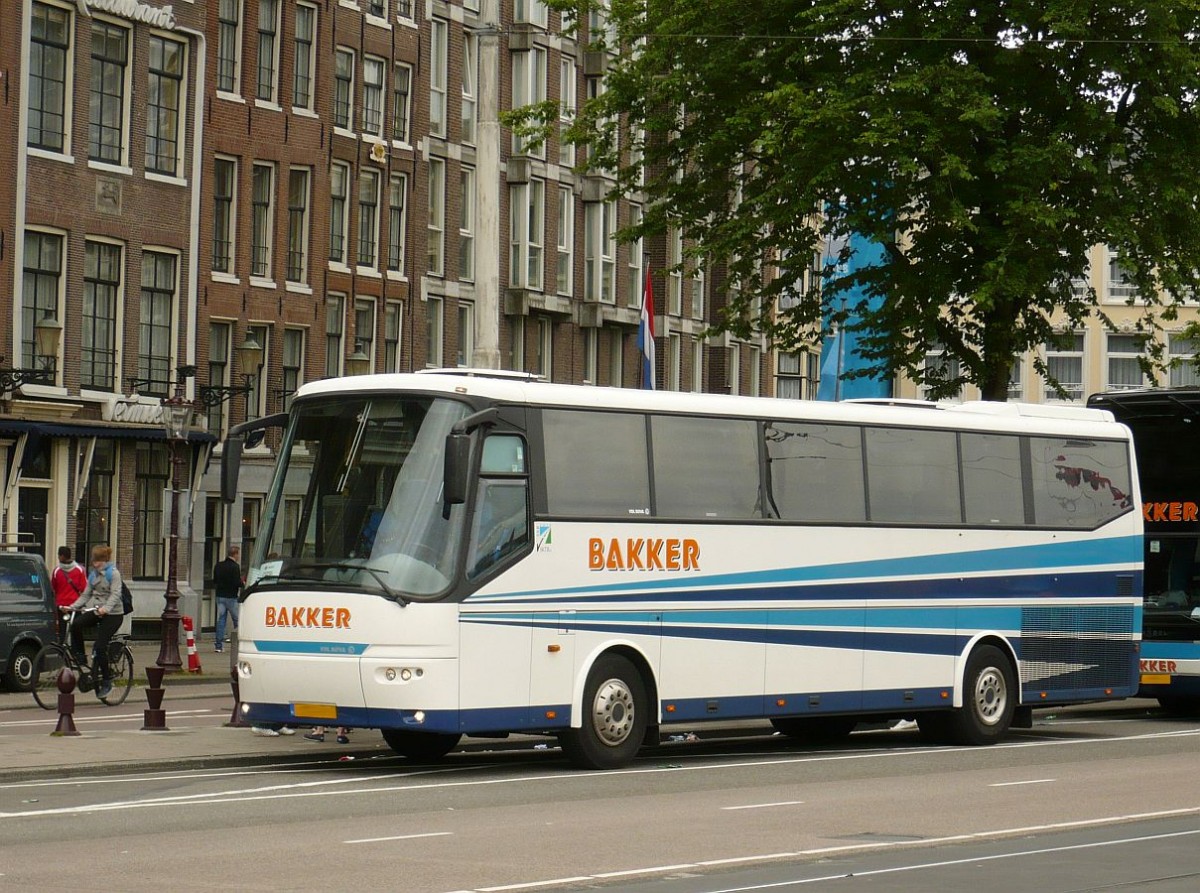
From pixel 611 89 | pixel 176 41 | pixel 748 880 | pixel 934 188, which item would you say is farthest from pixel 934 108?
pixel 748 880

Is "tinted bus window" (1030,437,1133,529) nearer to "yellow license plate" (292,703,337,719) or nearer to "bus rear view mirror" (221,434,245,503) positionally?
"yellow license plate" (292,703,337,719)

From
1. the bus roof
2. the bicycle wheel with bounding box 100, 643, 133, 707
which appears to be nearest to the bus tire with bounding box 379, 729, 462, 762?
the bus roof

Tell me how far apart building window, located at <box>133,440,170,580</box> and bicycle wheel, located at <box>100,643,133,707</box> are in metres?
14.8

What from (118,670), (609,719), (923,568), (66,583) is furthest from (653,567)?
(66,583)

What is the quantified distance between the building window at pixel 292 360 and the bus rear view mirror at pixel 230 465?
29331 mm

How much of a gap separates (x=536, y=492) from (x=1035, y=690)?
7537 millimetres

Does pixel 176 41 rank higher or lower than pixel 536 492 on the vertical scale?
higher

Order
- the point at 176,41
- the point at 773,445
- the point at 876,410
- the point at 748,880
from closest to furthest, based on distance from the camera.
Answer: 1. the point at 748,880
2. the point at 773,445
3. the point at 876,410
4. the point at 176,41

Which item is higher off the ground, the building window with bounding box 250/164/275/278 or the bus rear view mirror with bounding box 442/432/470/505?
the building window with bounding box 250/164/275/278

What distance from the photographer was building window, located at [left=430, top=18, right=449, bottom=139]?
185 feet

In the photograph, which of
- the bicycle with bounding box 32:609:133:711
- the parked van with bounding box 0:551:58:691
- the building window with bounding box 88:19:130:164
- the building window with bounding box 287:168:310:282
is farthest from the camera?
the building window with bounding box 287:168:310:282

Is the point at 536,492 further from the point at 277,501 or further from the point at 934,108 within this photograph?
the point at 934,108

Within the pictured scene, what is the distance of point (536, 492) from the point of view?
20156mm

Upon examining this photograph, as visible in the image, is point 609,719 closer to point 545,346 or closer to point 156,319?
point 156,319
